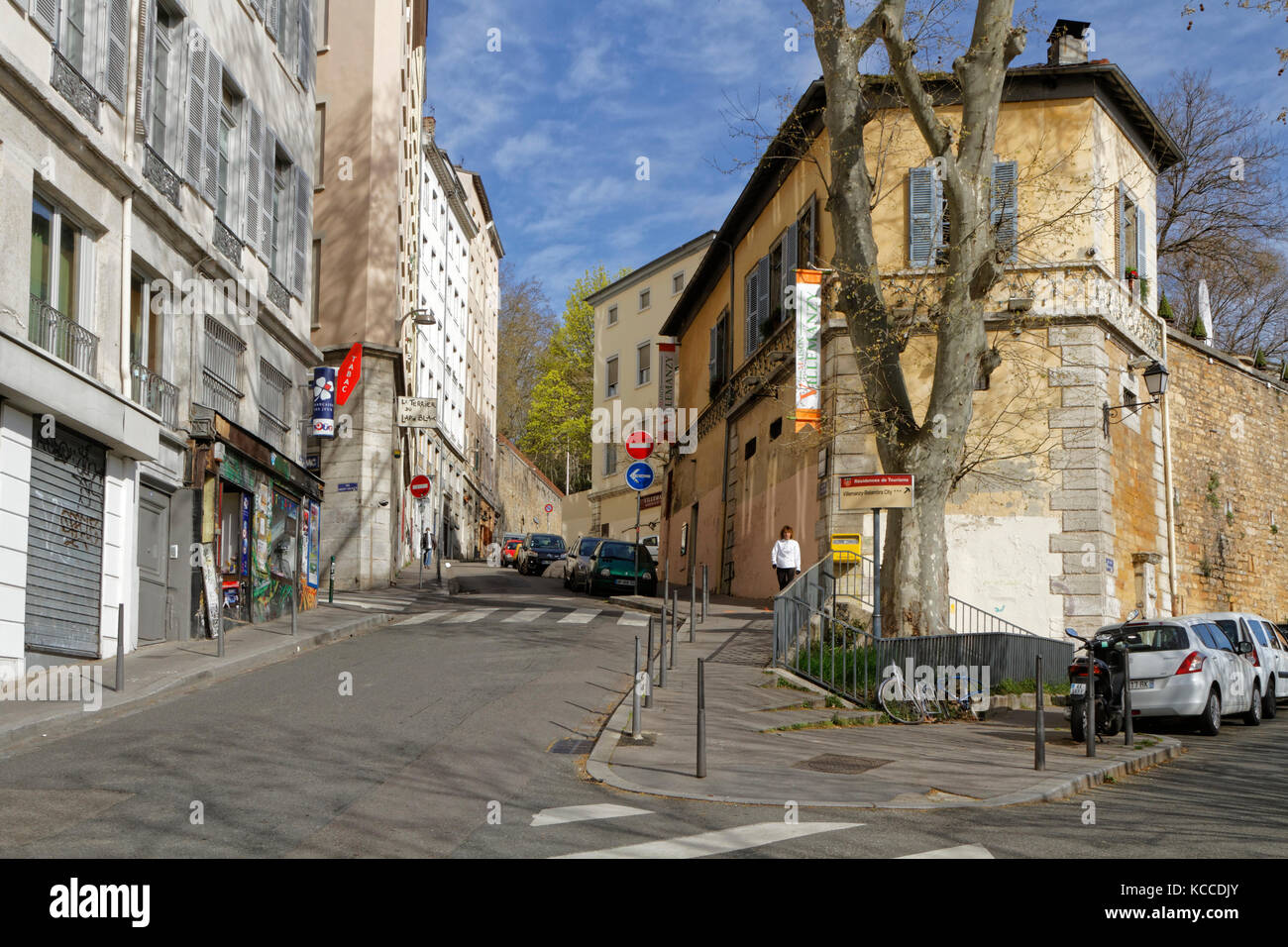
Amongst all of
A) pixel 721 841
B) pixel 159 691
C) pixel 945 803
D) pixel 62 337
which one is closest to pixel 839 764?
pixel 945 803

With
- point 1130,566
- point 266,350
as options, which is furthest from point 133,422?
point 1130,566

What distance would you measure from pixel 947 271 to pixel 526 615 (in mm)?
11182

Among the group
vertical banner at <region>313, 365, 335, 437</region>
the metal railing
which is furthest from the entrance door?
vertical banner at <region>313, 365, 335, 437</region>

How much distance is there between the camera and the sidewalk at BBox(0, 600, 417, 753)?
37.9 ft

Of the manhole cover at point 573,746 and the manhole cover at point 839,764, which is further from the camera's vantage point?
the manhole cover at point 573,746

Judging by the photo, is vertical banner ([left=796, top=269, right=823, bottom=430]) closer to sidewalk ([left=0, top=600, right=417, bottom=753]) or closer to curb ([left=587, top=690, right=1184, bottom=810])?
sidewalk ([left=0, top=600, right=417, bottom=753])

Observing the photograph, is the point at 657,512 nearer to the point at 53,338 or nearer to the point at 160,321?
the point at 160,321

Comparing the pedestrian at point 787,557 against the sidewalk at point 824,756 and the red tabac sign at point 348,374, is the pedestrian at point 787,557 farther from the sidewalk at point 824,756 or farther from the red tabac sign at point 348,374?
the red tabac sign at point 348,374

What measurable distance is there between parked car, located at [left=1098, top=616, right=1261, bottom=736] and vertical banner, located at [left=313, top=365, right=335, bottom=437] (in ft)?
66.8

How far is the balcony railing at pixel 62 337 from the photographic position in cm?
1509

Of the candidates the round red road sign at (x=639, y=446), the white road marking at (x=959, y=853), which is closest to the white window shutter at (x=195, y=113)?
the round red road sign at (x=639, y=446)

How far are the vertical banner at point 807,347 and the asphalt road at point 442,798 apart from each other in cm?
907

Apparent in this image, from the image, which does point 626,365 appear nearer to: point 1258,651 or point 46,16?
point 1258,651

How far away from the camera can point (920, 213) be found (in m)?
22.5
